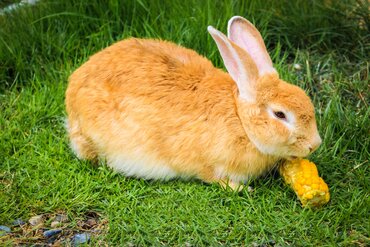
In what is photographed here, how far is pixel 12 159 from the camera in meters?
4.49

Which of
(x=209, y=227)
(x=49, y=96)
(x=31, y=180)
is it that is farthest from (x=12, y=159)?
(x=209, y=227)

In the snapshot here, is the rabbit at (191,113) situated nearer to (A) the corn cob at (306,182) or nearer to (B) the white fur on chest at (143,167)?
(B) the white fur on chest at (143,167)

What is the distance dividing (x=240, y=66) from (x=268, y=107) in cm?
28

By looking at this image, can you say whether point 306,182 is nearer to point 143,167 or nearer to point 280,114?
point 280,114

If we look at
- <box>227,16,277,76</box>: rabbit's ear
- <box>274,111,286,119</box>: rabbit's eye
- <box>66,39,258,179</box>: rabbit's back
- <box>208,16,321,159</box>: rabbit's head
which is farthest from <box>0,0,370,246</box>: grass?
<box>227,16,277,76</box>: rabbit's ear

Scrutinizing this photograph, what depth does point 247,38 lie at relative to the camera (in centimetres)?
412

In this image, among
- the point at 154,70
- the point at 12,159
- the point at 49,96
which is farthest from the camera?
the point at 49,96

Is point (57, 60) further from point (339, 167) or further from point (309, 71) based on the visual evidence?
point (339, 167)

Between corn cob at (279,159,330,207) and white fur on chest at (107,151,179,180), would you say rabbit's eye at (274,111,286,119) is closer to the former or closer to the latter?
corn cob at (279,159,330,207)

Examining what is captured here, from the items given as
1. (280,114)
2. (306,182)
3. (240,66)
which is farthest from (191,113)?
(306,182)

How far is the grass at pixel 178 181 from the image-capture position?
12.7 ft

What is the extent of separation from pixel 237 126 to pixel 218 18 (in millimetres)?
1492

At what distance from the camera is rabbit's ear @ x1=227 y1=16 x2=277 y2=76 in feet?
13.3

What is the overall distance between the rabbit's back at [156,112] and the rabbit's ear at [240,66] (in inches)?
5.5
